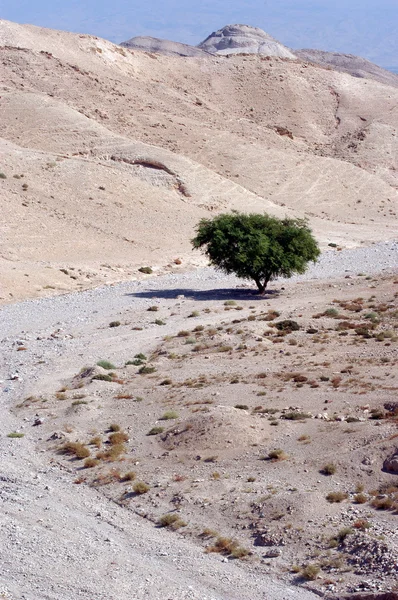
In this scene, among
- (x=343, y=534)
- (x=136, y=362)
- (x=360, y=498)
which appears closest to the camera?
(x=343, y=534)

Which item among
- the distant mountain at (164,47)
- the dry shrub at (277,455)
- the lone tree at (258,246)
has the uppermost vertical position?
the distant mountain at (164,47)

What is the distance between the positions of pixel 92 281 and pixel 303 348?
789 inches

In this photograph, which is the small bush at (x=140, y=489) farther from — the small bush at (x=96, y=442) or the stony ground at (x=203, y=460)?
the small bush at (x=96, y=442)

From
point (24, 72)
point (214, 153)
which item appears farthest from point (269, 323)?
point (24, 72)

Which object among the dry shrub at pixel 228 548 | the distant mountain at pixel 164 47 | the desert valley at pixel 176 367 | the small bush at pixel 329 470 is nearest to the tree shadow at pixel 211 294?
the desert valley at pixel 176 367

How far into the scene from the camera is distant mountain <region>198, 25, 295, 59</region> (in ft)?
550

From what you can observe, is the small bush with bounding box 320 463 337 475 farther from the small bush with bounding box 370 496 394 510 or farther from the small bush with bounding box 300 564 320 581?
the small bush with bounding box 300 564 320 581

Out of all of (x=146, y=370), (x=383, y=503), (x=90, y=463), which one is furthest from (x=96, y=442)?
(x=383, y=503)

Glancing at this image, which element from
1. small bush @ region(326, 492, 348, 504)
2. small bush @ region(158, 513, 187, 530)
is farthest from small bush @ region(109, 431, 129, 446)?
small bush @ region(326, 492, 348, 504)

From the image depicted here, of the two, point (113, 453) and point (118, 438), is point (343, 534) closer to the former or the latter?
point (113, 453)

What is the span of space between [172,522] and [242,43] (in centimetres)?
16529

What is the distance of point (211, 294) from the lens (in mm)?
42375

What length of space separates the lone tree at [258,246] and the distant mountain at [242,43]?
126m

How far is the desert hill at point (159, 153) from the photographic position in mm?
53062
